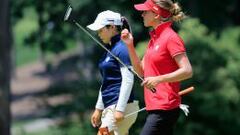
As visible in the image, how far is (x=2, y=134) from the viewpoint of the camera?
46.1 feet

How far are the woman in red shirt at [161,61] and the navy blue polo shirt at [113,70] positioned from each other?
345 millimetres

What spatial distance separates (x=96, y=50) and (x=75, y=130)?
8.45m

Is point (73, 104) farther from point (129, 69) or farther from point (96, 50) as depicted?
point (129, 69)

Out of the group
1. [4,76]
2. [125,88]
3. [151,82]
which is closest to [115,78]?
[125,88]

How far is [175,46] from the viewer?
22.0 ft

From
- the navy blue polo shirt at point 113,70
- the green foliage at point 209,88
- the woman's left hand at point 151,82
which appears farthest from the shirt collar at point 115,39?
the green foliage at point 209,88

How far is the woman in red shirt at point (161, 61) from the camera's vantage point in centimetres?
671

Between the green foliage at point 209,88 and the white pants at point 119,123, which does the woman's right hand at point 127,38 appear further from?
the green foliage at point 209,88

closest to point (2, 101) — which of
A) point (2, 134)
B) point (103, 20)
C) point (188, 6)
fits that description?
point (2, 134)

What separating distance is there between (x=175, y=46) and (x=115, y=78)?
88 centimetres

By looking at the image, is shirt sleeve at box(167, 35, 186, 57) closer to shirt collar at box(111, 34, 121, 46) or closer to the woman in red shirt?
the woman in red shirt

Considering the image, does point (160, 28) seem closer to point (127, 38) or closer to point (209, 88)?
point (127, 38)

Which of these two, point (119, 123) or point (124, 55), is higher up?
point (124, 55)

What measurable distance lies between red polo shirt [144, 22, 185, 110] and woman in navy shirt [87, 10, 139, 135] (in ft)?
1.26
